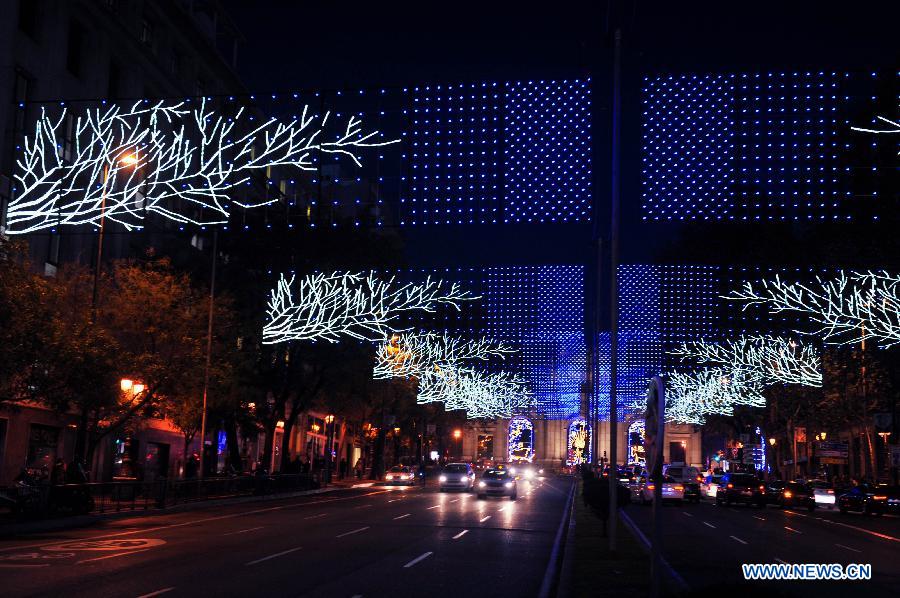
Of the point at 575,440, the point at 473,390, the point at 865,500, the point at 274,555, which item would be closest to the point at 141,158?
the point at 274,555

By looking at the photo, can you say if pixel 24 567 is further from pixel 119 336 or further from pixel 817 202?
pixel 119 336

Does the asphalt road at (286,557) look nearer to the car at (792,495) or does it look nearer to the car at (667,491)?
the car at (667,491)

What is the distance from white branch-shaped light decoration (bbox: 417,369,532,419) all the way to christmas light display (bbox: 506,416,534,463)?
47810 millimetres

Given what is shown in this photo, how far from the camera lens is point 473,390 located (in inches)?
2977

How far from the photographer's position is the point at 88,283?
34.4 metres

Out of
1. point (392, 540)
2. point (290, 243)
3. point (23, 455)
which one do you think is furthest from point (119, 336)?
point (392, 540)

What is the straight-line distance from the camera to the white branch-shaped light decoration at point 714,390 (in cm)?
6488

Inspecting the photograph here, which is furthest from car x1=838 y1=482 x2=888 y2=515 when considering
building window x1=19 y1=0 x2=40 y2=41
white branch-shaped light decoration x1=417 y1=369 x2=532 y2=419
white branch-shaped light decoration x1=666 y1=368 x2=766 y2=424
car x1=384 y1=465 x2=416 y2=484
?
building window x1=19 y1=0 x2=40 y2=41

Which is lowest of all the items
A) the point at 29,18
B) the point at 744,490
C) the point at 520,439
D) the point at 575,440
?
the point at 744,490

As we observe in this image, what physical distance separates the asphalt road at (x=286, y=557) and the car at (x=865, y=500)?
66.1ft

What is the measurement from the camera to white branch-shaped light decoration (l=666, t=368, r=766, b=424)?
64875mm

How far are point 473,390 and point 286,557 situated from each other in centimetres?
5771

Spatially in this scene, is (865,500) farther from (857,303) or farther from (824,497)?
(857,303)

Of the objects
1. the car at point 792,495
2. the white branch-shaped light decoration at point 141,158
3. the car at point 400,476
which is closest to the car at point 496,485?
the car at point 792,495
